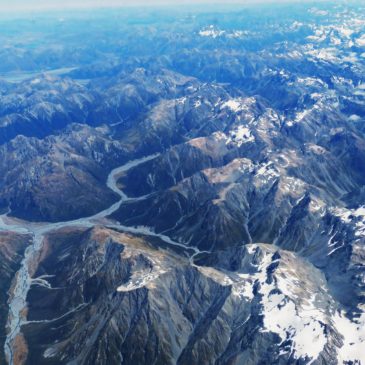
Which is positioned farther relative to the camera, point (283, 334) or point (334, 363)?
point (283, 334)

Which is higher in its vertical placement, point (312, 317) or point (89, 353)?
→ point (312, 317)

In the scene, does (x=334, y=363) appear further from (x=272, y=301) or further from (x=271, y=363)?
(x=272, y=301)

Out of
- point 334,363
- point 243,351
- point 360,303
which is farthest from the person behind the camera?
point 360,303

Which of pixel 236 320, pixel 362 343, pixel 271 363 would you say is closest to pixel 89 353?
pixel 236 320

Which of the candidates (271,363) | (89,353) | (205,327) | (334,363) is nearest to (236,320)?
(205,327)

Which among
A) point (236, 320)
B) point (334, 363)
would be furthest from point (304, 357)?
point (236, 320)

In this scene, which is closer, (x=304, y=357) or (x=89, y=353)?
(x=304, y=357)

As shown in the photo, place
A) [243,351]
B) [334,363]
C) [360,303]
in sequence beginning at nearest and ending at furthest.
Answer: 1. [334,363]
2. [243,351]
3. [360,303]

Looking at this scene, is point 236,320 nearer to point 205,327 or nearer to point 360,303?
point 205,327

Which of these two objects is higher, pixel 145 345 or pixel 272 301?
pixel 272 301
